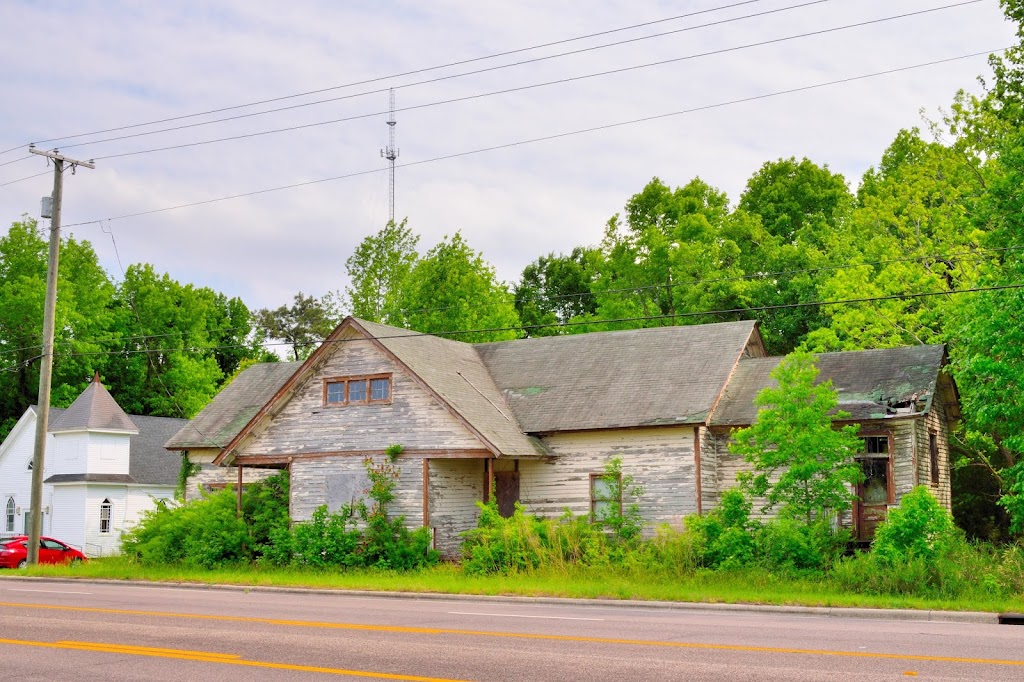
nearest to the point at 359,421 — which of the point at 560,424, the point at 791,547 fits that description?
the point at 560,424

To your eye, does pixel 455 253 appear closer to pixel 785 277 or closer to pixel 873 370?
pixel 785 277

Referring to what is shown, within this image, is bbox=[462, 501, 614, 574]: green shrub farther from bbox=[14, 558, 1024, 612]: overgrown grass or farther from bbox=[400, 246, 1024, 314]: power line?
bbox=[400, 246, 1024, 314]: power line

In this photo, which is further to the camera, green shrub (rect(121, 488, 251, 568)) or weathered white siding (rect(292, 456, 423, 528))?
green shrub (rect(121, 488, 251, 568))

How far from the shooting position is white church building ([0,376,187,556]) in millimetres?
46125

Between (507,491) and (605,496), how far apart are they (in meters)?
3.11

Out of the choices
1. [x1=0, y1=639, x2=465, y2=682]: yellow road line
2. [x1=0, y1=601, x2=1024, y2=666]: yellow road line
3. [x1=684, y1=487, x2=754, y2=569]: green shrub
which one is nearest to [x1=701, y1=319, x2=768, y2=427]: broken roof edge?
[x1=684, y1=487, x2=754, y2=569]: green shrub

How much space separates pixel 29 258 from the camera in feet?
217

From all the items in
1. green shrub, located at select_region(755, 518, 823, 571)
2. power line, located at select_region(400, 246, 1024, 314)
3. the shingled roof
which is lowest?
green shrub, located at select_region(755, 518, 823, 571)

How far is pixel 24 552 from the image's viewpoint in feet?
118

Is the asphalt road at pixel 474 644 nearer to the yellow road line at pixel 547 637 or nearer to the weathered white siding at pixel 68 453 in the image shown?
the yellow road line at pixel 547 637

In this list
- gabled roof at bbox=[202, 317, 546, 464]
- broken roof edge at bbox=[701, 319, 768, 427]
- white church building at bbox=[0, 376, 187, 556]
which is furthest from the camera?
white church building at bbox=[0, 376, 187, 556]

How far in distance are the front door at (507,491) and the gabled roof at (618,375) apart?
1.50 m

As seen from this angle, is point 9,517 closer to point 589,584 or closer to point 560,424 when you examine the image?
point 560,424

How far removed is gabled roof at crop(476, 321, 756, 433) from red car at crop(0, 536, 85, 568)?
53.3ft
